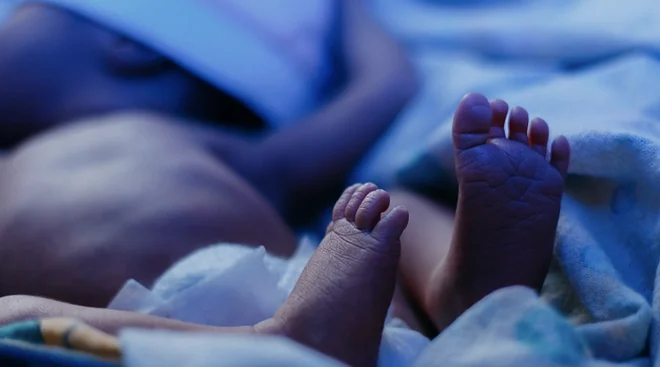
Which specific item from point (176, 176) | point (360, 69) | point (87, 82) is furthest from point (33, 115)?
point (360, 69)

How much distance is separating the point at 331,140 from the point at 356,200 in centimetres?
36

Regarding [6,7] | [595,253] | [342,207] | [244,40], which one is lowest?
[595,253]

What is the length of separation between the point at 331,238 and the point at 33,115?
57 centimetres

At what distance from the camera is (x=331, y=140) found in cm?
87

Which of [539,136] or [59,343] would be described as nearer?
[59,343]

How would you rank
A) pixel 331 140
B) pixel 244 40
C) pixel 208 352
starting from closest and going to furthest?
1. pixel 208 352
2. pixel 331 140
3. pixel 244 40

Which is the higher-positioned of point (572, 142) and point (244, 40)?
point (244, 40)

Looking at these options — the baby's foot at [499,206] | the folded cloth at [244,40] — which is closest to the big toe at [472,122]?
the baby's foot at [499,206]

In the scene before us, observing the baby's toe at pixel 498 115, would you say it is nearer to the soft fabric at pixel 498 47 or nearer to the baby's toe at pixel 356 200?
the baby's toe at pixel 356 200

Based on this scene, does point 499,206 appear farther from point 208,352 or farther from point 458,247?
point 208,352

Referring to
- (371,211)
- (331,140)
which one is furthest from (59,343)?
(331,140)

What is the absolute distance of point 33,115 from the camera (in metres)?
0.91

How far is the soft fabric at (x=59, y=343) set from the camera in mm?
379

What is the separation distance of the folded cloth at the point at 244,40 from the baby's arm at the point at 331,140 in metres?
0.11
